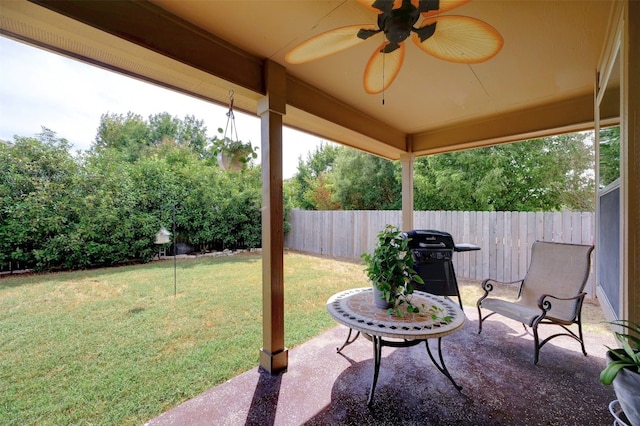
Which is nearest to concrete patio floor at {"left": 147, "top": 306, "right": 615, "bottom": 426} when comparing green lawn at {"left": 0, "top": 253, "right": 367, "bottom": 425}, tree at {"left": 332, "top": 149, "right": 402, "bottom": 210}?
green lawn at {"left": 0, "top": 253, "right": 367, "bottom": 425}

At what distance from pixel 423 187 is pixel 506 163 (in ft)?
7.38

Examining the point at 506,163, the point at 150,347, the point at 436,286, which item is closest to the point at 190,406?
the point at 150,347

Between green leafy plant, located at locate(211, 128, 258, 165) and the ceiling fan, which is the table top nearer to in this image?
green leafy plant, located at locate(211, 128, 258, 165)

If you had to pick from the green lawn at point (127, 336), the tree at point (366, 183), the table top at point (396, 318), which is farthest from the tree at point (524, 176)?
the table top at point (396, 318)

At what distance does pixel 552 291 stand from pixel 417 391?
196cm

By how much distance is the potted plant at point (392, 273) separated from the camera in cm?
188

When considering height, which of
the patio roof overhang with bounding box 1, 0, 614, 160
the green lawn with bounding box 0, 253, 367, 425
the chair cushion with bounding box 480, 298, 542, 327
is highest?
the patio roof overhang with bounding box 1, 0, 614, 160

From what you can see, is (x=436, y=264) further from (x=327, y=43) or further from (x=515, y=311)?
(x=327, y=43)

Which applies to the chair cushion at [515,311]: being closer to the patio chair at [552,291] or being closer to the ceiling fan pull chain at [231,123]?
the patio chair at [552,291]

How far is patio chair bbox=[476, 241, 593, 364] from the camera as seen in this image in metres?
2.32

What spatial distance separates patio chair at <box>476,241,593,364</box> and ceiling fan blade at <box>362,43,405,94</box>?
Result: 2261 millimetres

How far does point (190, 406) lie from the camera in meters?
1.72

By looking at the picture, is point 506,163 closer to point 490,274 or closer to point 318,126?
point 490,274

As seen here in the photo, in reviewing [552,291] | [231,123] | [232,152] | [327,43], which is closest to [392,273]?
[327,43]
